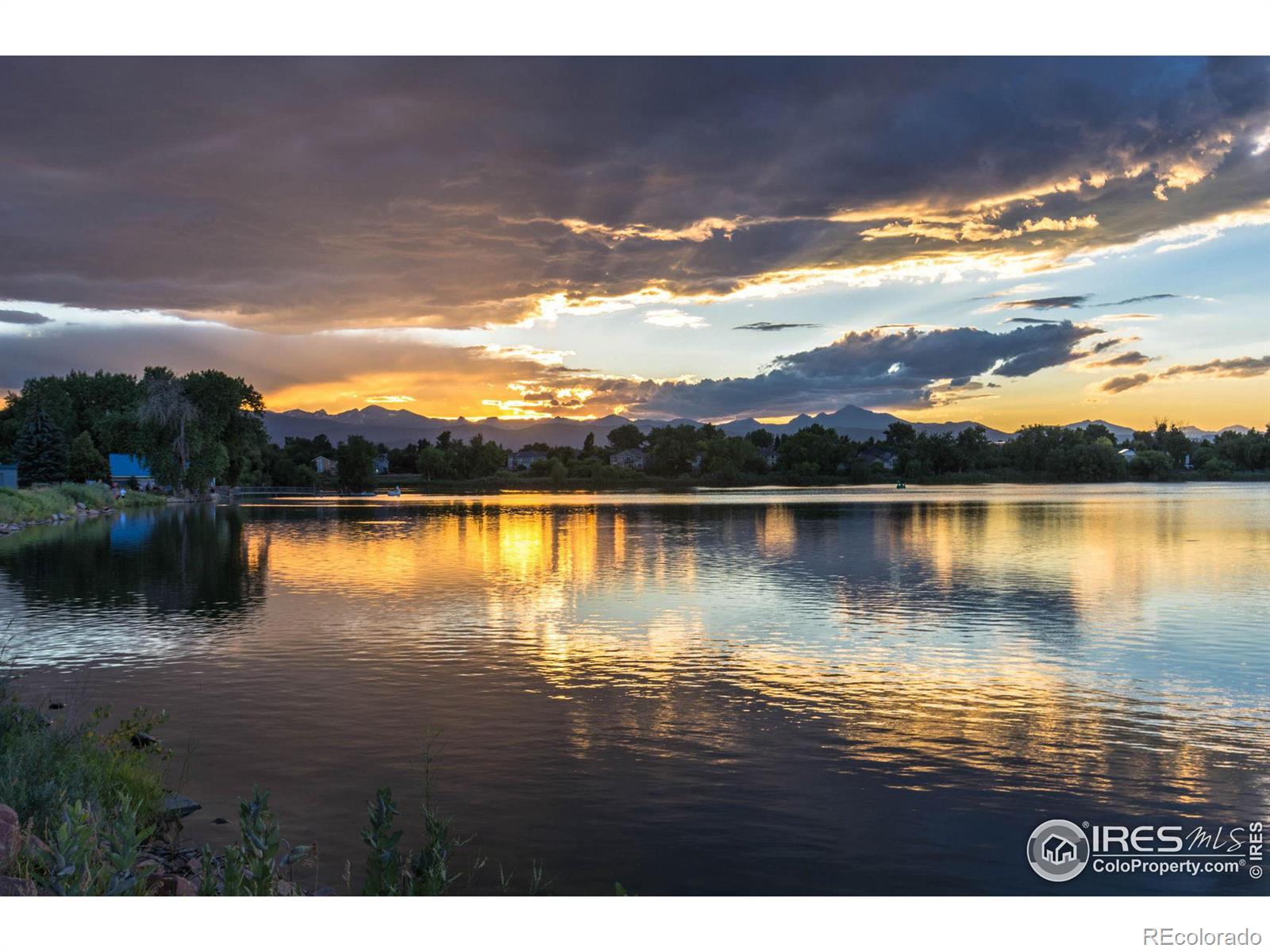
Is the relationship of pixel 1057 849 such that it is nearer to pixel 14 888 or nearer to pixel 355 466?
pixel 14 888

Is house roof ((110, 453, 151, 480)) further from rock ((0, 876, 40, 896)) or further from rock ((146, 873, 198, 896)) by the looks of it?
rock ((0, 876, 40, 896))

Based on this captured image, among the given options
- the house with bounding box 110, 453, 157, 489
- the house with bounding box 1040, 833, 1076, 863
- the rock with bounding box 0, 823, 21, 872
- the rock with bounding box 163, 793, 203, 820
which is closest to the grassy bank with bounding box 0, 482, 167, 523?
the house with bounding box 110, 453, 157, 489

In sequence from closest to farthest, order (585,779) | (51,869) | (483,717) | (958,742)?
(51,869) < (585,779) < (958,742) < (483,717)

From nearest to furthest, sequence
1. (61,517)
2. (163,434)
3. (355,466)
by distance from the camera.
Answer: (61,517) → (163,434) → (355,466)

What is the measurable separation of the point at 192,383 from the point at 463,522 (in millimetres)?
69168

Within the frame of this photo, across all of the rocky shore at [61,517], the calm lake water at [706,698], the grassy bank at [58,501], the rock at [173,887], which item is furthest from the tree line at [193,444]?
the rock at [173,887]

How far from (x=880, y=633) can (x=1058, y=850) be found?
43.8ft

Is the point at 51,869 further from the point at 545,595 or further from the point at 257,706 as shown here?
the point at 545,595

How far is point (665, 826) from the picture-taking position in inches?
442

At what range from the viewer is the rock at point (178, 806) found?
11.5 meters

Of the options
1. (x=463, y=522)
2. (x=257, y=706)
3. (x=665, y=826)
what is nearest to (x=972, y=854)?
(x=665, y=826)

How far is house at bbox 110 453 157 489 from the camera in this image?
5359 inches

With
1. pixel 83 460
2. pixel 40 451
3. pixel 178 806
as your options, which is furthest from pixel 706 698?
pixel 83 460

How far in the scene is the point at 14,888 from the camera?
8195 millimetres
